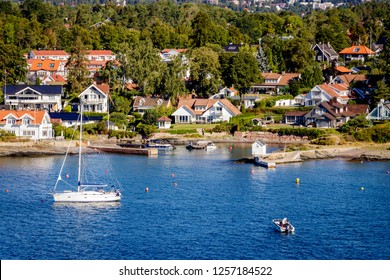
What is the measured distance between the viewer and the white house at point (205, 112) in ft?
246

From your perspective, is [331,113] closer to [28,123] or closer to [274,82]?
[274,82]

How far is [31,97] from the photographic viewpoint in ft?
255

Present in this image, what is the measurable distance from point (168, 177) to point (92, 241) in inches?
628

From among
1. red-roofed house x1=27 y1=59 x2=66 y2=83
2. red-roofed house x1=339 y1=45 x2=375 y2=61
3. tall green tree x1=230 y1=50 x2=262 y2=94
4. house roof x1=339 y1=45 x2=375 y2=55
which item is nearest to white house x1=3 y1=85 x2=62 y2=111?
red-roofed house x1=27 y1=59 x2=66 y2=83

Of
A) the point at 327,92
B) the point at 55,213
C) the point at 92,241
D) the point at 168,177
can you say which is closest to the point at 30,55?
the point at 327,92

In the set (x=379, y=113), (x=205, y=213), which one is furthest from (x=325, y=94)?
(x=205, y=213)

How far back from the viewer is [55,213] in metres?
43.0

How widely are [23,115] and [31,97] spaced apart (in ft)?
30.4

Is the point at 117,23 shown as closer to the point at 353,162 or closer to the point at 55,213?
the point at 353,162

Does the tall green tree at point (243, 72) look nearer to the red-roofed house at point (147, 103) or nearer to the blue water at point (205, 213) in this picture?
the red-roofed house at point (147, 103)

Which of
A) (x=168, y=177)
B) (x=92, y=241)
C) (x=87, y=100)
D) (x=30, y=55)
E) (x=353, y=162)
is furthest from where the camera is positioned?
(x=30, y=55)

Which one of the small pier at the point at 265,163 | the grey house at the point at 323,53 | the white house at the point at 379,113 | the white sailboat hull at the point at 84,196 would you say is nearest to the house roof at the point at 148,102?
the white house at the point at 379,113

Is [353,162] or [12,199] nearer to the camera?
[12,199]

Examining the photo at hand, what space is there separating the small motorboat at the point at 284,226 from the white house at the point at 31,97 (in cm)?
4205
